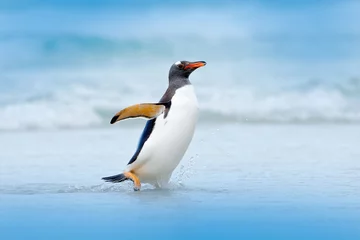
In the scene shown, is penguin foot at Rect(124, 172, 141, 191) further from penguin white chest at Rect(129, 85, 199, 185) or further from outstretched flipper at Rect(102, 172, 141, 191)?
penguin white chest at Rect(129, 85, 199, 185)

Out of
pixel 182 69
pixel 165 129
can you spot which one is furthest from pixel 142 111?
pixel 182 69

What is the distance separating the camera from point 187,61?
838cm

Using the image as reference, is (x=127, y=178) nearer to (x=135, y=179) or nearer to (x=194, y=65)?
(x=135, y=179)

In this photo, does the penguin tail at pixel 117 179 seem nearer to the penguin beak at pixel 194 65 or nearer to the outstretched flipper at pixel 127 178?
the outstretched flipper at pixel 127 178

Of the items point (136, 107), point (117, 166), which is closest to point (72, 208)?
point (136, 107)

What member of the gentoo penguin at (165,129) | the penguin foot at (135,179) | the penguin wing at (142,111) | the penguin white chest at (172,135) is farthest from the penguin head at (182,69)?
the penguin foot at (135,179)

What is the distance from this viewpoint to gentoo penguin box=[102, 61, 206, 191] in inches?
316

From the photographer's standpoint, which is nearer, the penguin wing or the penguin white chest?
the penguin wing

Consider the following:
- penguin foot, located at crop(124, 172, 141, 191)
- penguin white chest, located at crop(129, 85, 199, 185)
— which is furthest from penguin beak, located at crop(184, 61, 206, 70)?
penguin foot, located at crop(124, 172, 141, 191)

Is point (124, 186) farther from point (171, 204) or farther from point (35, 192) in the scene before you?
point (171, 204)

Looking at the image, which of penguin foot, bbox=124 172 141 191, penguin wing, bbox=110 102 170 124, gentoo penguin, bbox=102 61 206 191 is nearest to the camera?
penguin wing, bbox=110 102 170 124

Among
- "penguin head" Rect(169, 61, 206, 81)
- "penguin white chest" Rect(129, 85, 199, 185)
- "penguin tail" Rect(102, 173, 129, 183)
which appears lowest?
"penguin tail" Rect(102, 173, 129, 183)

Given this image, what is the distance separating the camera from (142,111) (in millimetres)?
7934

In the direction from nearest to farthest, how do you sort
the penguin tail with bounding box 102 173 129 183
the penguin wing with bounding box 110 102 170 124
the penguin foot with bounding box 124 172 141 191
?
1. the penguin wing with bounding box 110 102 170 124
2. the penguin foot with bounding box 124 172 141 191
3. the penguin tail with bounding box 102 173 129 183
